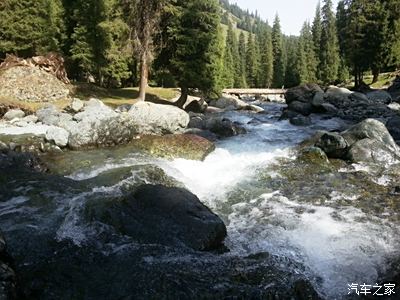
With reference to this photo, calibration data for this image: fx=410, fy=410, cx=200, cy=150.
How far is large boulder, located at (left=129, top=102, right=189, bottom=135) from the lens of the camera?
1881 centimetres

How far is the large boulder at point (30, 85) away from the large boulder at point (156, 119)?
476 inches

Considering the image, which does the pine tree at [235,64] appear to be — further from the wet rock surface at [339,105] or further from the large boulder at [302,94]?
the wet rock surface at [339,105]

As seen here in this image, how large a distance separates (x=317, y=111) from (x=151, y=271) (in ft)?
86.2

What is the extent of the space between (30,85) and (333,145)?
71.5 ft

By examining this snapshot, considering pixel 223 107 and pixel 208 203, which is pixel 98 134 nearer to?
pixel 208 203

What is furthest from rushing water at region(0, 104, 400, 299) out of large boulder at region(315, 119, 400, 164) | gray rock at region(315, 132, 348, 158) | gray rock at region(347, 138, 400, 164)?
gray rock at region(315, 132, 348, 158)

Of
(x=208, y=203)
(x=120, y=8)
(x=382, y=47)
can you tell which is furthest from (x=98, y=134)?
(x=382, y=47)

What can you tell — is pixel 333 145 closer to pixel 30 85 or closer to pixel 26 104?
pixel 26 104

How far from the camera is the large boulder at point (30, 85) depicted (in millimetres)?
27959

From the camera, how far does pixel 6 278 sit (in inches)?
202

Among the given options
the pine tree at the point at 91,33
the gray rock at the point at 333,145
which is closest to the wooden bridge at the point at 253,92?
the pine tree at the point at 91,33

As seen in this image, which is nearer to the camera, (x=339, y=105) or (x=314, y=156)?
(x=314, y=156)

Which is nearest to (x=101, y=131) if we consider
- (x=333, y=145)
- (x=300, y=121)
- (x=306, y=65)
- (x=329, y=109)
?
(x=333, y=145)

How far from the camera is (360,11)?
5338 centimetres
